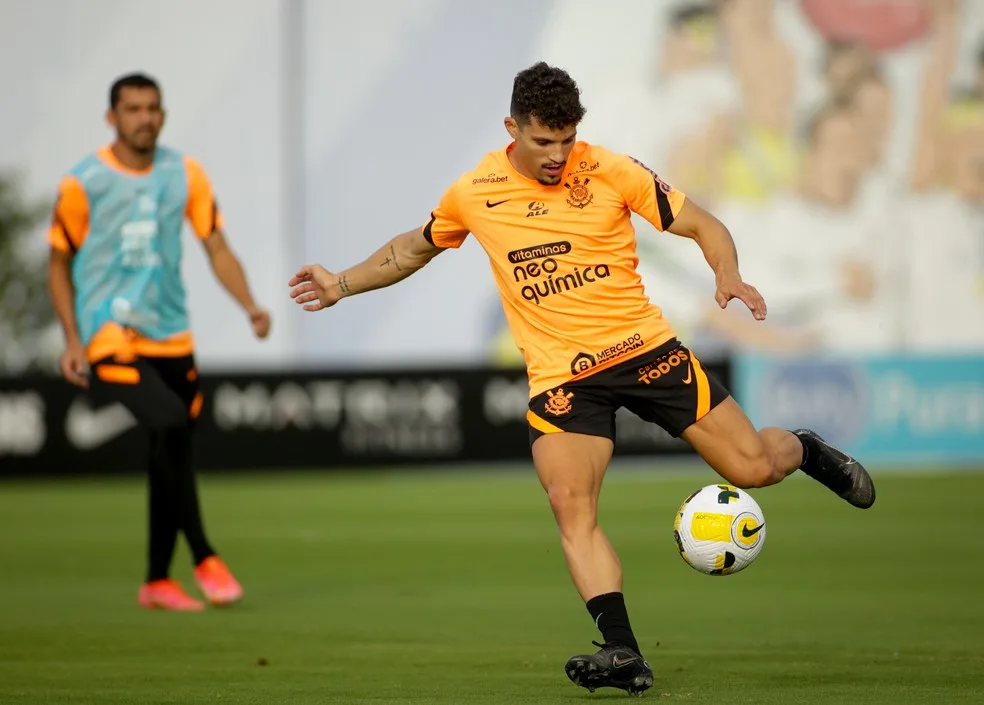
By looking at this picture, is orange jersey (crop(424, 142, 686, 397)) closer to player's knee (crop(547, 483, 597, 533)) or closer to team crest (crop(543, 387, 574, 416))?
team crest (crop(543, 387, 574, 416))

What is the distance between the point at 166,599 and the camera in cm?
887

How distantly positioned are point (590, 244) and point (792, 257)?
21044mm

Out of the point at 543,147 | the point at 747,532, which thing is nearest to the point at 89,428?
A: the point at 747,532

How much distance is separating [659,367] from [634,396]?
0.15 m

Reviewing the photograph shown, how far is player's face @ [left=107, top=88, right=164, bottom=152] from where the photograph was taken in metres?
8.89

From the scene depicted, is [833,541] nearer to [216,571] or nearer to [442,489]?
[216,571]

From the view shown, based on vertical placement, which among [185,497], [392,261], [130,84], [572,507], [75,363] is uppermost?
[130,84]

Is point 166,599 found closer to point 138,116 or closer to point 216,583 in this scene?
point 216,583

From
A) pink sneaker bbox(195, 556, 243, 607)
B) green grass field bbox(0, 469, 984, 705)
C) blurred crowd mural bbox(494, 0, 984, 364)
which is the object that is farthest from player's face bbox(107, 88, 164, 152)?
blurred crowd mural bbox(494, 0, 984, 364)

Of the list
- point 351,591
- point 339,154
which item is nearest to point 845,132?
point 339,154

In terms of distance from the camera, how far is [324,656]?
23.9 ft

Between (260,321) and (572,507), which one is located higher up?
(260,321)

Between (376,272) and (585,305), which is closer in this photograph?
(585,305)

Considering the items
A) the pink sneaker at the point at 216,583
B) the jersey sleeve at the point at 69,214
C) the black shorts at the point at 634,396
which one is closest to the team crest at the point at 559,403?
the black shorts at the point at 634,396
